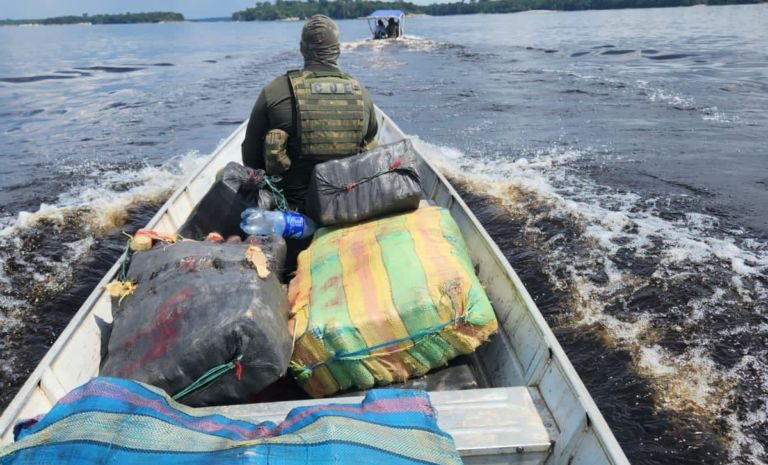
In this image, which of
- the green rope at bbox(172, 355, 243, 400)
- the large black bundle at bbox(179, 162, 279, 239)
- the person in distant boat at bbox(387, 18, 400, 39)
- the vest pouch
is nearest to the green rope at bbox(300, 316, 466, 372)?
the green rope at bbox(172, 355, 243, 400)

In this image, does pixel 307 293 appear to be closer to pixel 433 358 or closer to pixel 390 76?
pixel 433 358

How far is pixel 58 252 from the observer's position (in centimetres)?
646

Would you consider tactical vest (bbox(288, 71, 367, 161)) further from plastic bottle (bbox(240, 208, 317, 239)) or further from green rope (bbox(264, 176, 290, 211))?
plastic bottle (bbox(240, 208, 317, 239))

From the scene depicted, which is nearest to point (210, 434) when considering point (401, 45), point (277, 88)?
point (277, 88)

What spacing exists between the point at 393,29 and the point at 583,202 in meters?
37.2

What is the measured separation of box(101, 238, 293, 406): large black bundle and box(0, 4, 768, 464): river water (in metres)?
2.74

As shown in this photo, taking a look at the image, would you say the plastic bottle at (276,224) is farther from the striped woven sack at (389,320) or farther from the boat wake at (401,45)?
the boat wake at (401,45)

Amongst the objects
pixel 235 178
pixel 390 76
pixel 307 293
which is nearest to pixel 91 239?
pixel 235 178

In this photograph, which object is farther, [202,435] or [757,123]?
[757,123]

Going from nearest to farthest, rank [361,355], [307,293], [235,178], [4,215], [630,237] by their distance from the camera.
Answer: [361,355], [307,293], [235,178], [630,237], [4,215]

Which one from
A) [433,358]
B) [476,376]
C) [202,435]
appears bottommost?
[476,376]

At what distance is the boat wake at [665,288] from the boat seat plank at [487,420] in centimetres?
224

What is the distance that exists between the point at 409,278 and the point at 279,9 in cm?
14690

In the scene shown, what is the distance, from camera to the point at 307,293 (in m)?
3.04
